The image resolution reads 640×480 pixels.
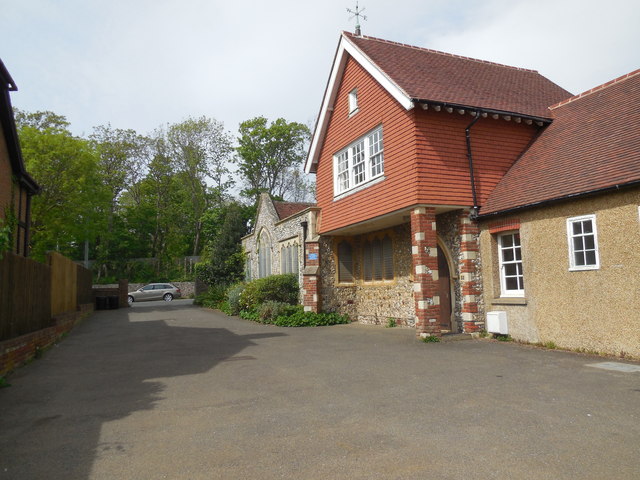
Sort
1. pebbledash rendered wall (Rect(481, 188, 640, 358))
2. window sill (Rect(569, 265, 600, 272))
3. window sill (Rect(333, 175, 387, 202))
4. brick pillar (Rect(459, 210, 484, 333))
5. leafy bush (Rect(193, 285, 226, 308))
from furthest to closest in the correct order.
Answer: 1. leafy bush (Rect(193, 285, 226, 308))
2. window sill (Rect(333, 175, 387, 202))
3. brick pillar (Rect(459, 210, 484, 333))
4. window sill (Rect(569, 265, 600, 272))
5. pebbledash rendered wall (Rect(481, 188, 640, 358))

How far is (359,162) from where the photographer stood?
15.1 meters

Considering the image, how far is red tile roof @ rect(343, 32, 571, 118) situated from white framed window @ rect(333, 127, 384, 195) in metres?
1.92

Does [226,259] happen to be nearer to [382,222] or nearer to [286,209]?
[286,209]

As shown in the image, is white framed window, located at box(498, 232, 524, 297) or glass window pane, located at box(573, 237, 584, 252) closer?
glass window pane, located at box(573, 237, 584, 252)

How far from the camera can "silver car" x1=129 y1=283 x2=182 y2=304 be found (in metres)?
38.1

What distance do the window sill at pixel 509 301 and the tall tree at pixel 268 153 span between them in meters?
36.8

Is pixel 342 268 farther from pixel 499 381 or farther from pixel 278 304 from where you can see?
pixel 499 381

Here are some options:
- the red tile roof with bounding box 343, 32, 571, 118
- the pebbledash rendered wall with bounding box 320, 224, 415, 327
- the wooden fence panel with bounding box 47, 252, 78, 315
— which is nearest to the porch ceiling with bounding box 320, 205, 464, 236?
the pebbledash rendered wall with bounding box 320, 224, 415, 327

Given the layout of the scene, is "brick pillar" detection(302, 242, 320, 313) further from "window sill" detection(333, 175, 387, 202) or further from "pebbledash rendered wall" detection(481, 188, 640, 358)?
"pebbledash rendered wall" detection(481, 188, 640, 358)

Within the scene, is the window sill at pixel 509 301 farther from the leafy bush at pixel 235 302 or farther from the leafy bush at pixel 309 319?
the leafy bush at pixel 235 302

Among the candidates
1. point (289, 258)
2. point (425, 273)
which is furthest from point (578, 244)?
point (289, 258)

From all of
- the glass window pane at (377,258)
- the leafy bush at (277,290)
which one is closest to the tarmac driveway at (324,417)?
the glass window pane at (377,258)

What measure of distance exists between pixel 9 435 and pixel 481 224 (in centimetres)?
1094

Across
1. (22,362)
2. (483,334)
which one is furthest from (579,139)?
(22,362)
